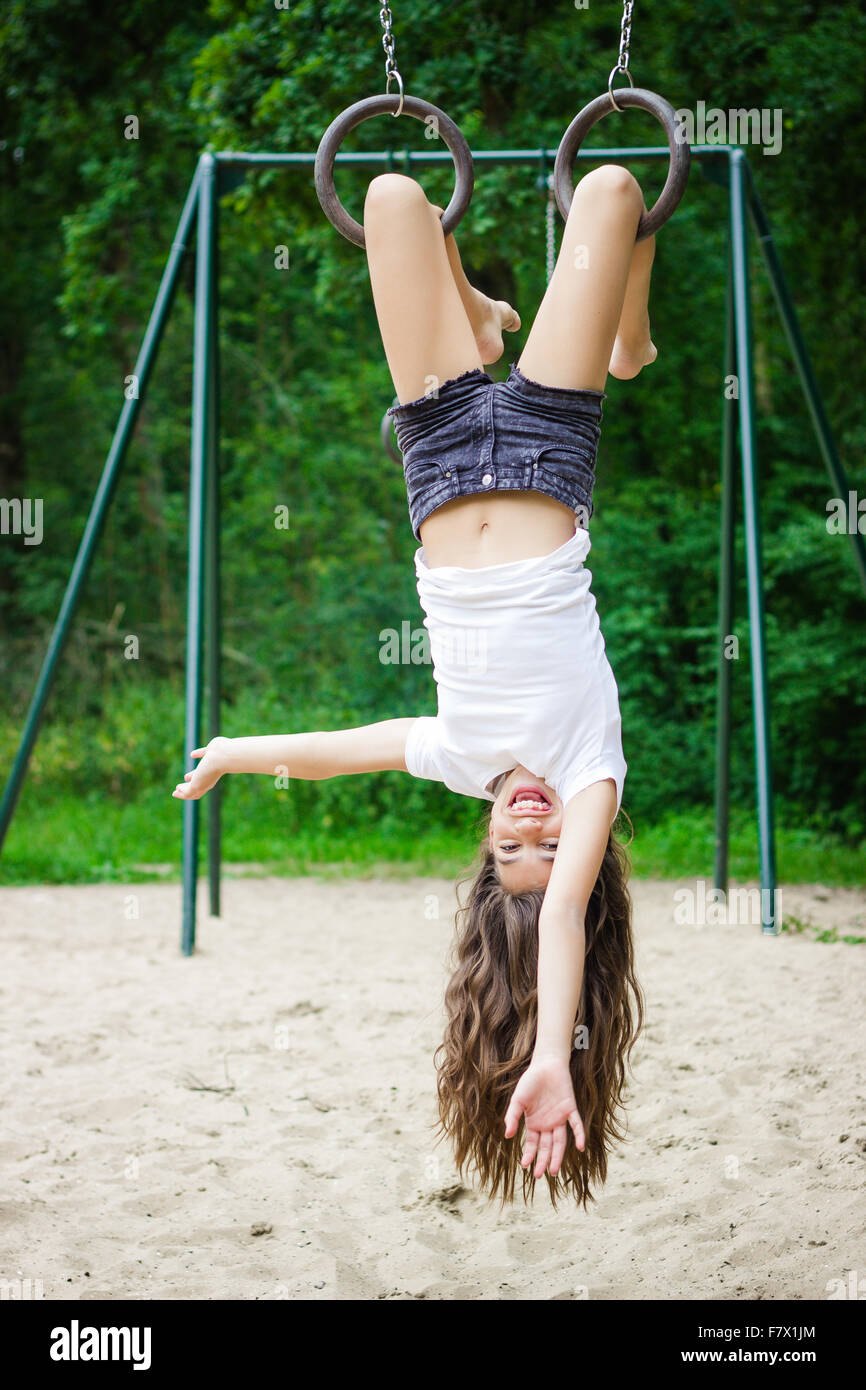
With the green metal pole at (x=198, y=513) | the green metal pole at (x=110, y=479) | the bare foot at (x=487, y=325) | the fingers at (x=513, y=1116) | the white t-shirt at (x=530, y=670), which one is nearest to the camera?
the fingers at (x=513, y=1116)

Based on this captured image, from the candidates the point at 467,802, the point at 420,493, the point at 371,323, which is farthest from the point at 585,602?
the point at 371,323

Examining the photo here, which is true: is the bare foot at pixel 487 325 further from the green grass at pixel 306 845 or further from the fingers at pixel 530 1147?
the green grass at pixel 306 845

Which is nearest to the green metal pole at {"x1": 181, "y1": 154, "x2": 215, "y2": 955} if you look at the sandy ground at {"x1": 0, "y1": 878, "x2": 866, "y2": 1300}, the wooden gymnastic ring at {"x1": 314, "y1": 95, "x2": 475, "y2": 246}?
the sandy ground at {"x1": 0, "y1": 878, "x2": 866, "y2": 1300}

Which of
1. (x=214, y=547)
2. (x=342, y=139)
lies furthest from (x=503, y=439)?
(x=214, y=547)

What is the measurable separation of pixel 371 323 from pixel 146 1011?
7.68m

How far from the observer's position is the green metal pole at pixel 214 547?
5012 millimetres

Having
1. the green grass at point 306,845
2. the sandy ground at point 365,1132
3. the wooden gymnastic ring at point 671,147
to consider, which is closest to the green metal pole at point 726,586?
the sandy ground at point 365,1132

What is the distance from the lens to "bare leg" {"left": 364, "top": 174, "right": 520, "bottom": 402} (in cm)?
254

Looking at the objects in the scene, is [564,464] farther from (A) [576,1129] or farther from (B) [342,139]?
(A) [576,1129]

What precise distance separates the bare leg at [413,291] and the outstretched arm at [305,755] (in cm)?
71

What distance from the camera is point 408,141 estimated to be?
24.5 feet

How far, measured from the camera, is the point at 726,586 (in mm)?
5492

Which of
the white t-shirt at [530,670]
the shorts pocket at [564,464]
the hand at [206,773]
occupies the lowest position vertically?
the hand at [206,773]

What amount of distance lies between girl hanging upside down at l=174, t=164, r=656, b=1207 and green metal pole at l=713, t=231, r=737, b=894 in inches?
113
